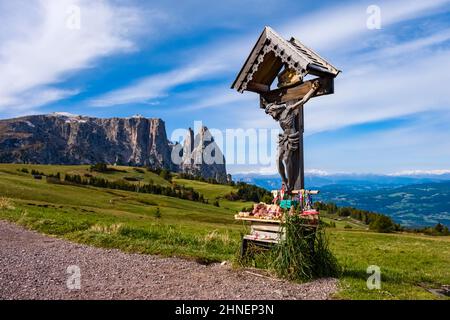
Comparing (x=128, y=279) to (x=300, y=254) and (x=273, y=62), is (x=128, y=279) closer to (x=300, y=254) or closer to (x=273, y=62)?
(x=300, y=254)

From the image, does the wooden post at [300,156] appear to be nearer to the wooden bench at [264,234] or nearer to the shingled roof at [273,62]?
the shingled roof at [273,62]

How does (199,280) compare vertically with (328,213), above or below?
above

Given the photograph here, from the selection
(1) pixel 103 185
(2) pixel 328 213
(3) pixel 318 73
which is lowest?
(2) pixel 328 213

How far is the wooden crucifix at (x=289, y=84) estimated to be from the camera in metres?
12.2

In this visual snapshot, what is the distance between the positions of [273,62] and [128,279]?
28.5 feet

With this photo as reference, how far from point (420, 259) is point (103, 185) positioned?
148962 mm

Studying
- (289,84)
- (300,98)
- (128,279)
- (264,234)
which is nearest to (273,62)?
A: (289,84)

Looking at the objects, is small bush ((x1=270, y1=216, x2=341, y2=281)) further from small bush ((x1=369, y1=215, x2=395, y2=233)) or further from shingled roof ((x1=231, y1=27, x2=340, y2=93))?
small bush ((x1=369, y1=215, x2=395, y2=233))

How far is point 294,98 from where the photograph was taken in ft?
42.7

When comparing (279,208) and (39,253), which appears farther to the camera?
(39,253)

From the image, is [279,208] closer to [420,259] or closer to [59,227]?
[59,227]

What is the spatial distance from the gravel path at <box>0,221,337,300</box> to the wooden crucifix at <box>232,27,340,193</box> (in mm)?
3507
